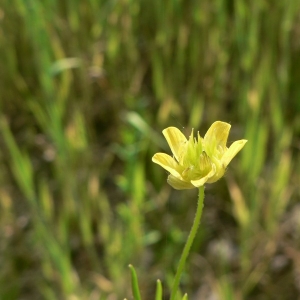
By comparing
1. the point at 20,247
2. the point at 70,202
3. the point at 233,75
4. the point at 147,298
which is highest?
the point at 233,75

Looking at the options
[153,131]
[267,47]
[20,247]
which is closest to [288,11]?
[267,47]

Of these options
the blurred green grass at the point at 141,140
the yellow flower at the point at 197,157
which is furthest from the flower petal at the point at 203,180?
the blurred green grass at the point at 141,140

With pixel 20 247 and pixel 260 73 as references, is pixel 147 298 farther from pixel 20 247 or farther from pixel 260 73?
pixel 260 73

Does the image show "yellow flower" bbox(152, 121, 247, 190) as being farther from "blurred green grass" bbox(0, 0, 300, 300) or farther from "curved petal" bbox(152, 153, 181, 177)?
"blurred green grass" bbox(0, 0, 300, 300)

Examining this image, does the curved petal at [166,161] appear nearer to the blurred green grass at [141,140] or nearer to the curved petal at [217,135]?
the curved petal at [217,135]

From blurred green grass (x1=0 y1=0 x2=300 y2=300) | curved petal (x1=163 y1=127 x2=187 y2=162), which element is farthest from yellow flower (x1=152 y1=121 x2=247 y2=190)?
blurred green grass (x1=0 y1=0 x2=300 y2=300)

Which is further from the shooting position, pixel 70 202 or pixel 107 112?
pixel 107 112

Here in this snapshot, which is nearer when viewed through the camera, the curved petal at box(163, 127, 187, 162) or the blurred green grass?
the curved petal at box(163, 127, 187, 162)

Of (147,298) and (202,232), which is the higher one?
(202,232)

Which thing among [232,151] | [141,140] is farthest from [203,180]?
[141,140]
